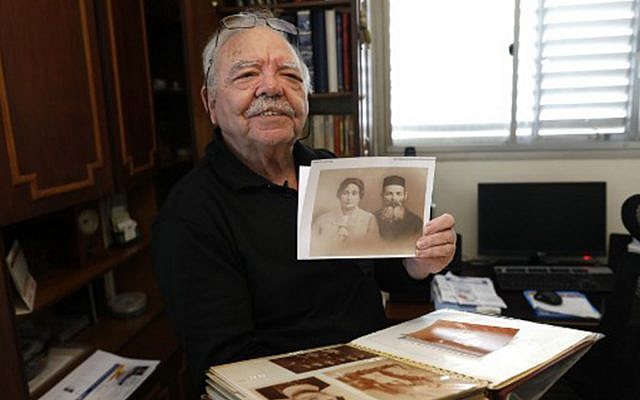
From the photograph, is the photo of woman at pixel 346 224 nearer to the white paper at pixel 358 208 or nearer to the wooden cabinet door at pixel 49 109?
the white paper at pixel 358 208

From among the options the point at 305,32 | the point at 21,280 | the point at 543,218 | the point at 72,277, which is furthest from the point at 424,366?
the point at 543,218

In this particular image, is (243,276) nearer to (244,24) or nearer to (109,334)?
(244,24)

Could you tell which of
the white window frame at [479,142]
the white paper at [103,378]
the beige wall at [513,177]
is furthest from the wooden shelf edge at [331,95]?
the white paper at [103,378]

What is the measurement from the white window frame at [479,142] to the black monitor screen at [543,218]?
8.4 inches

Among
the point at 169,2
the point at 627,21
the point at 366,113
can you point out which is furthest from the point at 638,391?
the point at 169,2

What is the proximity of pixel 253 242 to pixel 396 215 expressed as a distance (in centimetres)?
27

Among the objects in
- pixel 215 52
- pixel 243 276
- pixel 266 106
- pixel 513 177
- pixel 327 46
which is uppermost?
pixel 327 46

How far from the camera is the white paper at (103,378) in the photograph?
136 centimetres

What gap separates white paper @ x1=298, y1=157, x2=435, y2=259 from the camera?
2.91ft

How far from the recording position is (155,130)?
190 centimetres

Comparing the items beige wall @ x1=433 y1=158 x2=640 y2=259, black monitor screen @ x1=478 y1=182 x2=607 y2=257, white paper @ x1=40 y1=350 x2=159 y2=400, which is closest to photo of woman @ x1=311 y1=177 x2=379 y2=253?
white paper @ x1=40 y1=350 x2=159 y2=400

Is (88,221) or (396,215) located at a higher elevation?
(396,215)

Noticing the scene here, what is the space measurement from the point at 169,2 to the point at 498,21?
157 centimetres

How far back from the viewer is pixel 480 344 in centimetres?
70
